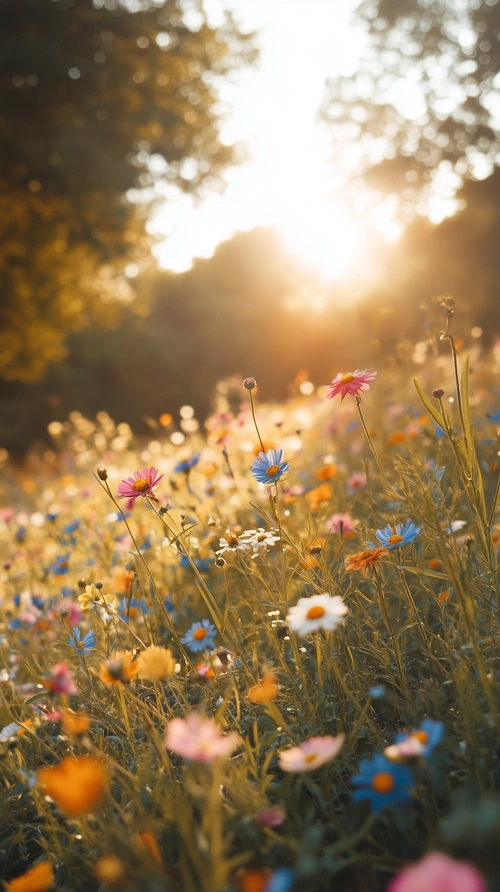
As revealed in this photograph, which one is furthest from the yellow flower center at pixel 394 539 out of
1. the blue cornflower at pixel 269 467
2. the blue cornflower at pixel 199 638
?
the blue cornflower at pixel 199 638

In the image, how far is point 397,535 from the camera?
4.01 feet

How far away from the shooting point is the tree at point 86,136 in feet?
22.1

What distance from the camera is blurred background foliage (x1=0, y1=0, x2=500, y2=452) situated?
7047 mm

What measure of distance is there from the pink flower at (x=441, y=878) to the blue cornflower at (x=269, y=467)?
781 mm

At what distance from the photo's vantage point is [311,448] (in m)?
3.95

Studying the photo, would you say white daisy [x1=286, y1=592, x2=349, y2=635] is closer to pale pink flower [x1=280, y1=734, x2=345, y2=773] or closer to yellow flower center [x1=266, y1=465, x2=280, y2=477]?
pale pink flower [x1=280, y1=734, x2=345, y2=773]

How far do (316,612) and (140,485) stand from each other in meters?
0.51

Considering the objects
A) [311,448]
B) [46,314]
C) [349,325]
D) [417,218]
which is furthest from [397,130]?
[311,448]

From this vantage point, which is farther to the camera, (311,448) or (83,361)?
(83,361)

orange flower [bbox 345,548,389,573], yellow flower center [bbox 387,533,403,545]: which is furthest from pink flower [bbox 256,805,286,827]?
yellow flower center [bbox 387,533,403,545]

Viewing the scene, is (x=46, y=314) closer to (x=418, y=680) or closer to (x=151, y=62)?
(x=151, y=62)

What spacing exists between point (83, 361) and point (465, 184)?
9859mm

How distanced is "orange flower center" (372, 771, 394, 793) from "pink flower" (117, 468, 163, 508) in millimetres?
684

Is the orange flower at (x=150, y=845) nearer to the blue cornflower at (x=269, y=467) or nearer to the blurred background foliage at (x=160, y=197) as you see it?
the blue cornflower at (x=269, y=467)
